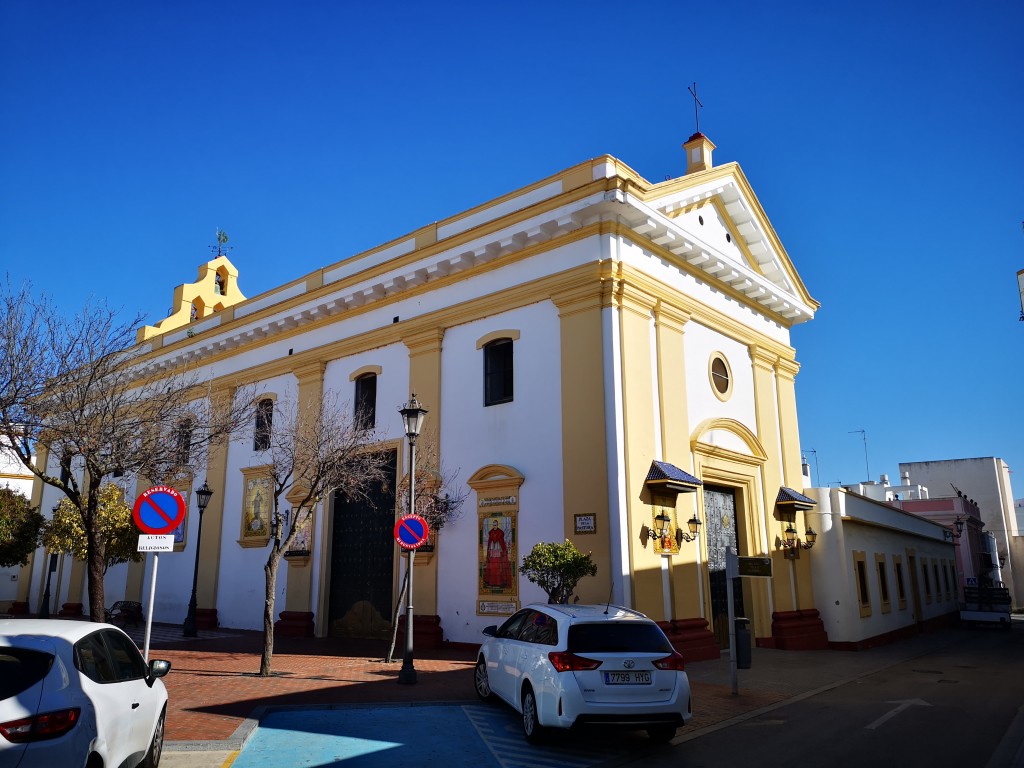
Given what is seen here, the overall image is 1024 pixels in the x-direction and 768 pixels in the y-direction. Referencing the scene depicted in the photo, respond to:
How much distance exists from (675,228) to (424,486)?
26.5 ft

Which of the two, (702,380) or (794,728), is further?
(702,380)

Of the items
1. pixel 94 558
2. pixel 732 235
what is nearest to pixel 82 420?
pixel 94 558

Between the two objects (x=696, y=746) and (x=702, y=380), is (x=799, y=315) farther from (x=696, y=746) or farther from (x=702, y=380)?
(x=696, y=746)

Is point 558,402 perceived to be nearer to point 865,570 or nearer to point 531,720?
point 531,720

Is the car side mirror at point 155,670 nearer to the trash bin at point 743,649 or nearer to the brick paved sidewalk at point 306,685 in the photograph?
the brick paved sidewalk at point 306,685

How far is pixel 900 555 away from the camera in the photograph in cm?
2634

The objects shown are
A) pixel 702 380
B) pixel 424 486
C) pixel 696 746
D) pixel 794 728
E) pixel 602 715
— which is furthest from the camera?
pixel 702 380

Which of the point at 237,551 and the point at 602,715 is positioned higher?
the point at 237,551

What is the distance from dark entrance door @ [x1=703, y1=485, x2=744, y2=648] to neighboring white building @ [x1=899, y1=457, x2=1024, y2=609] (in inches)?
1739

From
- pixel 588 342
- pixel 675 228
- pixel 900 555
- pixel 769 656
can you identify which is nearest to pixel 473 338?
pixel 588 342

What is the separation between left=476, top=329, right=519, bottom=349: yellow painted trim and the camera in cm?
1734

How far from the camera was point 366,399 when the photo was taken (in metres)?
20.5

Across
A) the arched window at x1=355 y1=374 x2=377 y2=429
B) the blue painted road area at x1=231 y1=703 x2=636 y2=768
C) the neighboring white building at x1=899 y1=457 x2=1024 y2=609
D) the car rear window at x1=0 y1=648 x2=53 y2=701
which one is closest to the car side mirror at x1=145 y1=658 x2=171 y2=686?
the blue painted road area at x1=231 y1=703 x2=636 y2=768

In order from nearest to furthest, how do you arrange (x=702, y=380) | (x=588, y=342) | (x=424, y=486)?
(x=588, y=342), (x=424, y=486), (x=702, y=380)
